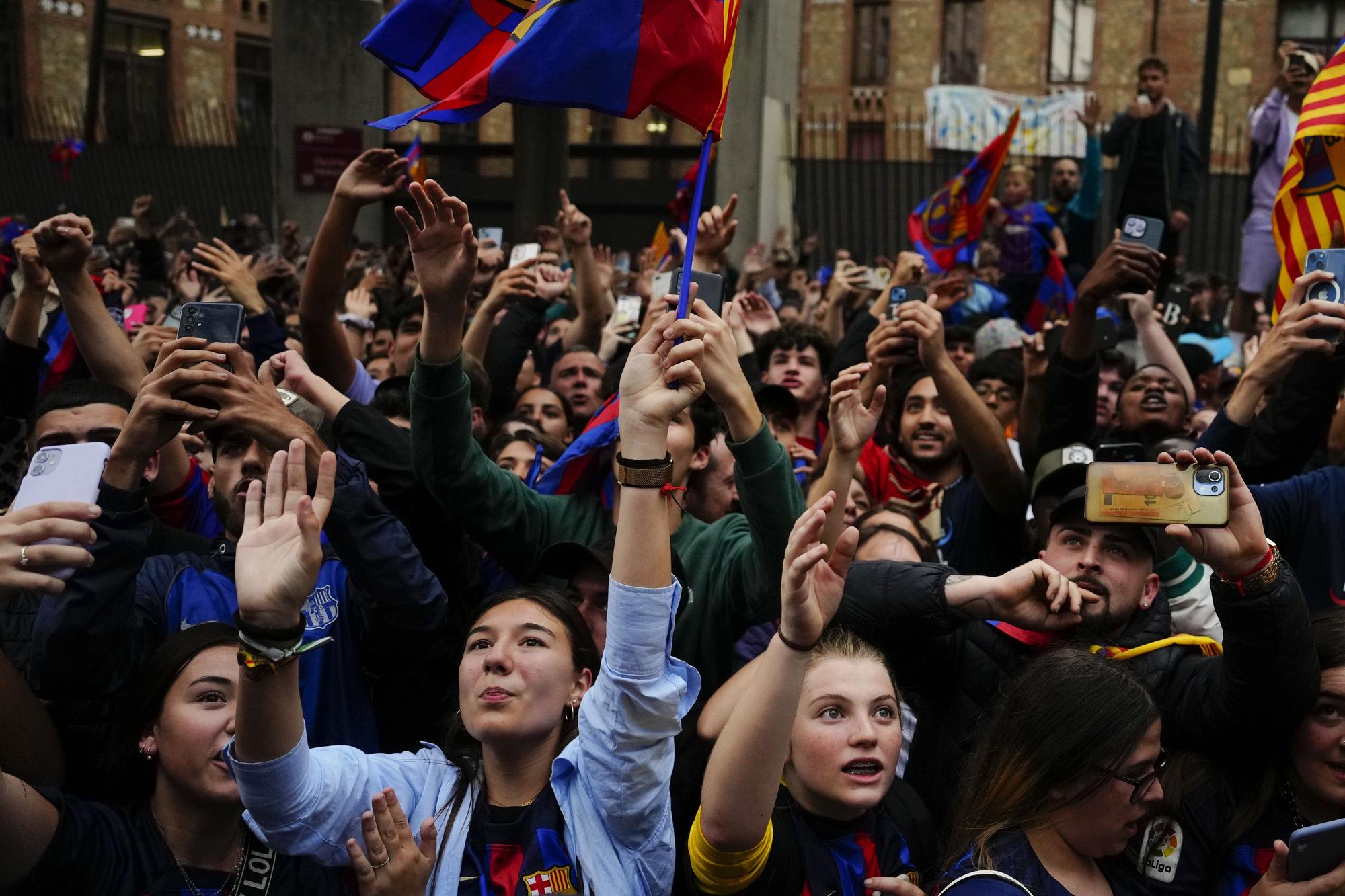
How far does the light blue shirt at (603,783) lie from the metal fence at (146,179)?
55.6ft

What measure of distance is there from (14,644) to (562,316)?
6045mm

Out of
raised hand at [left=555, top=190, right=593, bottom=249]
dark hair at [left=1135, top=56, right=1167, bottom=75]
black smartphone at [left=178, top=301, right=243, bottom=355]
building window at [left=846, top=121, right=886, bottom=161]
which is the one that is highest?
building window at [left=846, top=121, right=886, bottom=161]

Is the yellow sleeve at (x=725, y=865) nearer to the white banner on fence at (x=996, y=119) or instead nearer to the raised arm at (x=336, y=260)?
the raised arm at (x=336, y=260)

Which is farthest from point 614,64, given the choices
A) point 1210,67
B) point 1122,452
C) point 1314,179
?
point 1210,67

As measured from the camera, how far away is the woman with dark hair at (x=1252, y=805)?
2703mm

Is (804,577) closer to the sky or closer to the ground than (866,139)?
closer to the ground

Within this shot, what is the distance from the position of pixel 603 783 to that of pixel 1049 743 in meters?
0.82

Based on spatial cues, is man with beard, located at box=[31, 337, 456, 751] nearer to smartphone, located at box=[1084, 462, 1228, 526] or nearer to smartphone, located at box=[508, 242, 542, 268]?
smartphone, located at box=[1084, 462, 1228, 526]

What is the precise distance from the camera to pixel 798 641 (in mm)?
2447

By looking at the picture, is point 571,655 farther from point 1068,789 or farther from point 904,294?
point 904,294

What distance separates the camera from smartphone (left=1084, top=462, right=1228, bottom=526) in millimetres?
2605

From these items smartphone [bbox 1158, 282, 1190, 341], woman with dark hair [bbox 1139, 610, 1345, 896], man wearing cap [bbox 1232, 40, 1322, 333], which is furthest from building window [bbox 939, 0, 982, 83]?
woman with dark hair [bbox 1139, 610, 1345, 896]

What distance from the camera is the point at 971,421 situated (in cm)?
426

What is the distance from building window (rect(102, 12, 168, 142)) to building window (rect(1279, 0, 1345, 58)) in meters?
22.3
